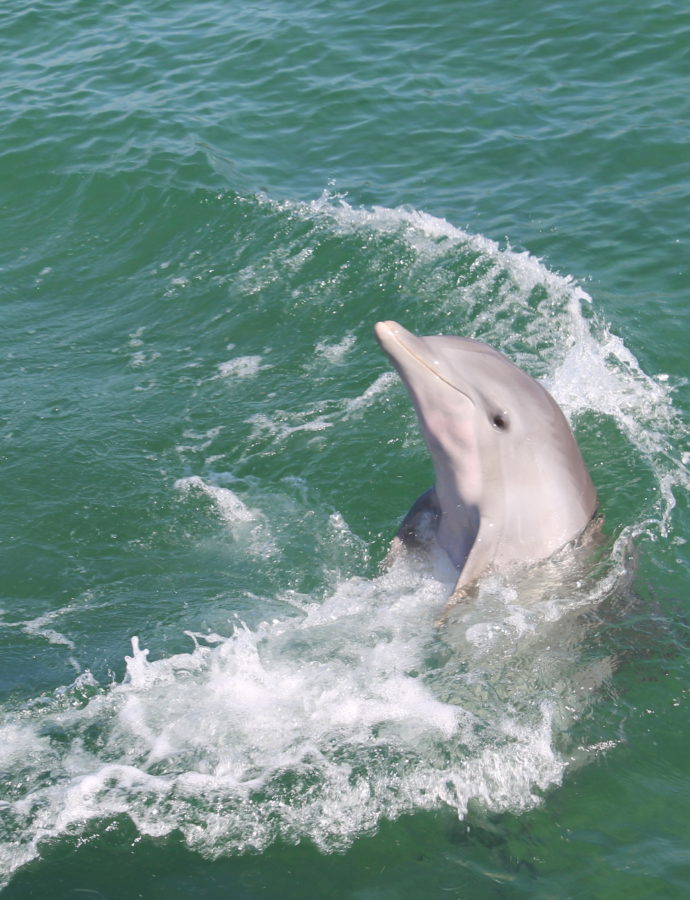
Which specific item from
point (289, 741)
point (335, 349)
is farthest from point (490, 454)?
point (335, 349)

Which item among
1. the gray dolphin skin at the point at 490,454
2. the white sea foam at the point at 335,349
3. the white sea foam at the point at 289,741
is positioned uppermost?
the gray dolphin skin at the point at 490,454

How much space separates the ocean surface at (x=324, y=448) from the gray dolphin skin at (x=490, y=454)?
411mm

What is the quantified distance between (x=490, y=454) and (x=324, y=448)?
3.48 meters

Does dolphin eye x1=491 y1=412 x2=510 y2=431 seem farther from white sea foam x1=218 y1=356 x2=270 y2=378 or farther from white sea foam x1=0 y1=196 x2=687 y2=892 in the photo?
white sea foam x1=218 y1=356 x2=270 y2=378

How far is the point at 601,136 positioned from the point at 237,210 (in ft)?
18.3

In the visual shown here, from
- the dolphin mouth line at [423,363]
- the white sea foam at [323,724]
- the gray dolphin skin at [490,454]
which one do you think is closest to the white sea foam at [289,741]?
the white sea foam at [323,724]

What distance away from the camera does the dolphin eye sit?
7938mm

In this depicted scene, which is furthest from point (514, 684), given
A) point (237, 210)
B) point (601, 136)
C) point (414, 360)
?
point (601, 136)

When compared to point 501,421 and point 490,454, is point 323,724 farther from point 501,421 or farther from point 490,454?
point 501,421

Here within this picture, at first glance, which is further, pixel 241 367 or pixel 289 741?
pixel 241 367

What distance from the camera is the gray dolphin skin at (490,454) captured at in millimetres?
7688

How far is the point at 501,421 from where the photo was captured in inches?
313

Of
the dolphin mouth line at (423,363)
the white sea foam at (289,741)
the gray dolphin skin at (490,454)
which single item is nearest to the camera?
the white sea foam at (289,741)

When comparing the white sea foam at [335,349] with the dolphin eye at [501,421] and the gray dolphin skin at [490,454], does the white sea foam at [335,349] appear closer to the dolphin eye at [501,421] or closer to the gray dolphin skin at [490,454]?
the gray dolphin skin at [490,454]
